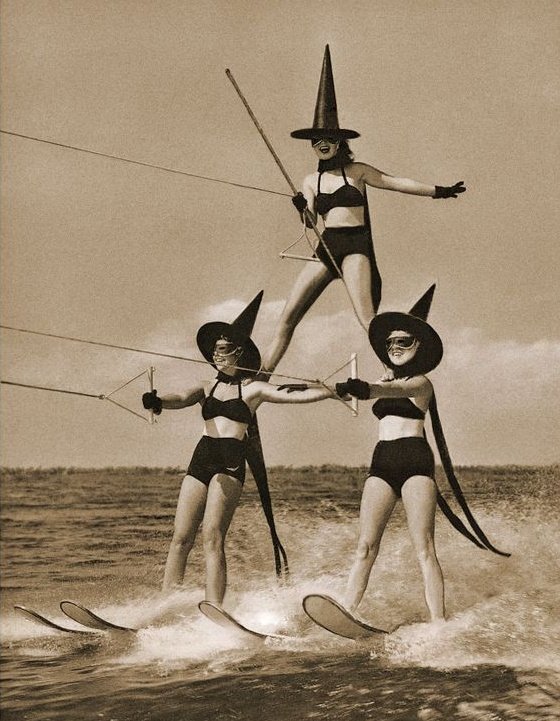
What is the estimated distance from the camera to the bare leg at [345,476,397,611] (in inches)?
166

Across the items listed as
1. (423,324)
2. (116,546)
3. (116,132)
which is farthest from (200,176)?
(116,546)

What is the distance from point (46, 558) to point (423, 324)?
2.00 m

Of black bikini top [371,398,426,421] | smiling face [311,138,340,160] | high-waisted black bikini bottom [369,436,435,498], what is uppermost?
smiling face [311,138,340,160]

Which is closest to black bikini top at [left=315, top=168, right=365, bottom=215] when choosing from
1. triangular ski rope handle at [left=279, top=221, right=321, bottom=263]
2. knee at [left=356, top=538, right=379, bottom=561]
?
triangular ski rope handle at [left=279, top=221, right=321, bottom=263]

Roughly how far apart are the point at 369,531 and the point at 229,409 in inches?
30.2

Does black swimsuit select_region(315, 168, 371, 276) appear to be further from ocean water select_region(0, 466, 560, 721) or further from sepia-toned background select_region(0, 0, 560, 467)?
ocean water select_region(0, 466, 560, 721)

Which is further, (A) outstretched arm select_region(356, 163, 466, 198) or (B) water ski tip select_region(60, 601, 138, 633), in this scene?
(B) water ski tip select_region(60, 601, 138, 633)

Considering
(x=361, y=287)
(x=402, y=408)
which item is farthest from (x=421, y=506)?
(x=361, y=287)

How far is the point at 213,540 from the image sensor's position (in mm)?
4496

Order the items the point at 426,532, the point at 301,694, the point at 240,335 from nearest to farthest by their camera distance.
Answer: the point at 301,694 → the point at 426,532 → the point at 240,335

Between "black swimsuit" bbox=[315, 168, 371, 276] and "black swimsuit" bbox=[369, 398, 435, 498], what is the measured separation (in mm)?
608

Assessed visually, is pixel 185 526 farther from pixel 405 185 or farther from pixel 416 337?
pixel 405 185

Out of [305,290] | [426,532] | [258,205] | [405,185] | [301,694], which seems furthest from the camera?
[258,205]

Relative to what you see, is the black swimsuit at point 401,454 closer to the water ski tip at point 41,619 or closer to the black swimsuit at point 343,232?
the black swimsuit at point 343,232
